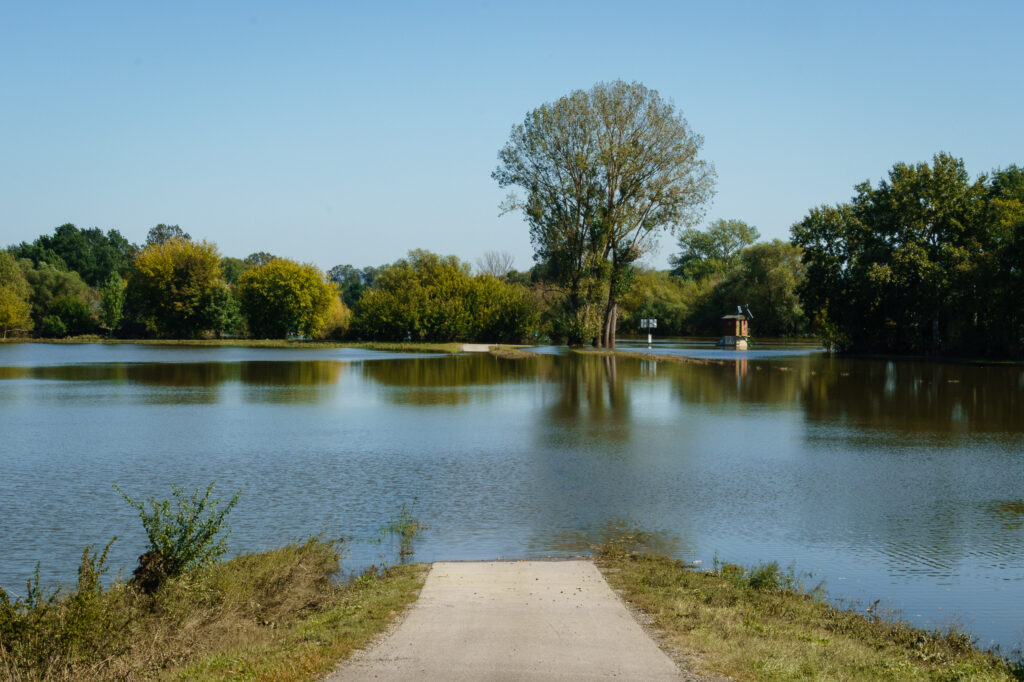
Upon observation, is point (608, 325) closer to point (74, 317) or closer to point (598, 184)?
point (598, 184)

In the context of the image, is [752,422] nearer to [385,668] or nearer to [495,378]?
[495,378]

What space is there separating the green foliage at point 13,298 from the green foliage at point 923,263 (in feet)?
256

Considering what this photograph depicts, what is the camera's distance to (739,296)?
102 m

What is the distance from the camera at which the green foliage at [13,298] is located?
301ft

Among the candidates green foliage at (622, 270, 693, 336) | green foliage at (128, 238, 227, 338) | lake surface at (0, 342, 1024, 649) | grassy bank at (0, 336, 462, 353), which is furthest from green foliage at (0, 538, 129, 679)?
green foliage at (622, 270, 693, 336)

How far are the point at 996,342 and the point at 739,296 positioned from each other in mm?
49526

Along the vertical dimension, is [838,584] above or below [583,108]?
below

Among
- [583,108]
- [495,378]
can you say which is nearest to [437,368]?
[495,378]

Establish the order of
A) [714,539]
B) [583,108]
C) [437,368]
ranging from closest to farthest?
1. [714,539]
2. [437,368]
3. [583,108]

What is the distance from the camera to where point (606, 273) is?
61531mm

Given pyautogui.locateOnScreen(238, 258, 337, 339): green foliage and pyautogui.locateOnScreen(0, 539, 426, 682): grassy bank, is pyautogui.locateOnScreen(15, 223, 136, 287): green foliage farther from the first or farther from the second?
pyautogui.locateOnScreen(0, 539, 426, 682): grassy bank

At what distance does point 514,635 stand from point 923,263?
174ft

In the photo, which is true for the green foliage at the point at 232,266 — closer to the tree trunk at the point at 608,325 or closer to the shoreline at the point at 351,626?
the tree trunk at the point at 608,325

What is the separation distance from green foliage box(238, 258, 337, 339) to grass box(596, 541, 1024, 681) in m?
77.6
